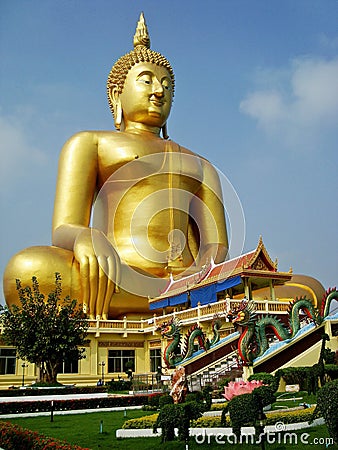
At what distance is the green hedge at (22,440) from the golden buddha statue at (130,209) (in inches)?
597

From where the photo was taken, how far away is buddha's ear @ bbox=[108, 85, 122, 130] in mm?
29281

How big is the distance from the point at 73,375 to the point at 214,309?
265 inches

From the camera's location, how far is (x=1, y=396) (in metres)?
16.0

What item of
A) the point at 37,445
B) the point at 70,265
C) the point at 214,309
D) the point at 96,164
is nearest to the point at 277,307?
the point at 214,309

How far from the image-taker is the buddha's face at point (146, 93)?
28188 millimetres

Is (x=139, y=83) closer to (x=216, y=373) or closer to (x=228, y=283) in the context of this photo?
(x=228, y=283)

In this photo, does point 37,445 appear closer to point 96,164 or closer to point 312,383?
point 312,383

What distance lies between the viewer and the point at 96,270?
23297 millimetres

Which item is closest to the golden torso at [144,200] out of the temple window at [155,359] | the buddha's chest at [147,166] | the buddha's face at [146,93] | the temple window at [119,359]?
the buddha's chest at [147,166]

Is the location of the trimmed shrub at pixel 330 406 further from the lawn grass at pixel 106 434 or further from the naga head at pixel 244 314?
the naga head at pixel 244 314

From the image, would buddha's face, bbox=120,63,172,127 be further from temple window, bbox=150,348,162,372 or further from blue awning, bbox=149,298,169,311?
temple window, bbox=150,348,162,372

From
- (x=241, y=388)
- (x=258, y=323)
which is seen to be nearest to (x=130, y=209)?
(x=258, y=323)

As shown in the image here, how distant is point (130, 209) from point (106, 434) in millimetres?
18212

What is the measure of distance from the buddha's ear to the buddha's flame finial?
380 cm
